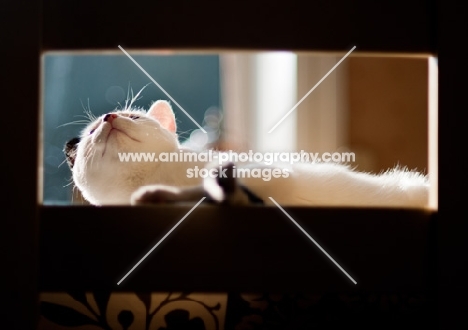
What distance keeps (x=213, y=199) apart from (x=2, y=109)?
317 millimetres

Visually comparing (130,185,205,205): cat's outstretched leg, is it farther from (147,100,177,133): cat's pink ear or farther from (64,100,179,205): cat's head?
(147,100,177,133): cat's pink ear

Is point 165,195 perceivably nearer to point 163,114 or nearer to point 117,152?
point 117,152

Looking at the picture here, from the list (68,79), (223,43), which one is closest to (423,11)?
(223,43)

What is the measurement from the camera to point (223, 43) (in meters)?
0.64

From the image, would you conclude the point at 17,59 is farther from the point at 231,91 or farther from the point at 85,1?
the point at 231,91

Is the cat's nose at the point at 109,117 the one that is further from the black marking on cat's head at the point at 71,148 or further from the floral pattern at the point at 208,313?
the floral pattern at the point at 208,313

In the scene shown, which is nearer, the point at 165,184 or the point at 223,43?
the point at 223,43

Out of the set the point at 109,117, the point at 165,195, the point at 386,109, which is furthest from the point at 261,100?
the point at 165,195

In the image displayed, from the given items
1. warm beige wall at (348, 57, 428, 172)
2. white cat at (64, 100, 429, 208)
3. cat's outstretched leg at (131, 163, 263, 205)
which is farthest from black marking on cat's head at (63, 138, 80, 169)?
warm beige wall at (348, 57, 428, 172)

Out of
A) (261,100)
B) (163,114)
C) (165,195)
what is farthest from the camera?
(261,100)

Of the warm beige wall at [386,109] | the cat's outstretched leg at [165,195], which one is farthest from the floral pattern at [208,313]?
the warm beige wall at [386,109]

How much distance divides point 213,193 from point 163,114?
317 mm

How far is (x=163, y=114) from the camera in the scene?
93 cm

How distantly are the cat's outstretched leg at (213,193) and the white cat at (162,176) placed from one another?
0.03 metres
